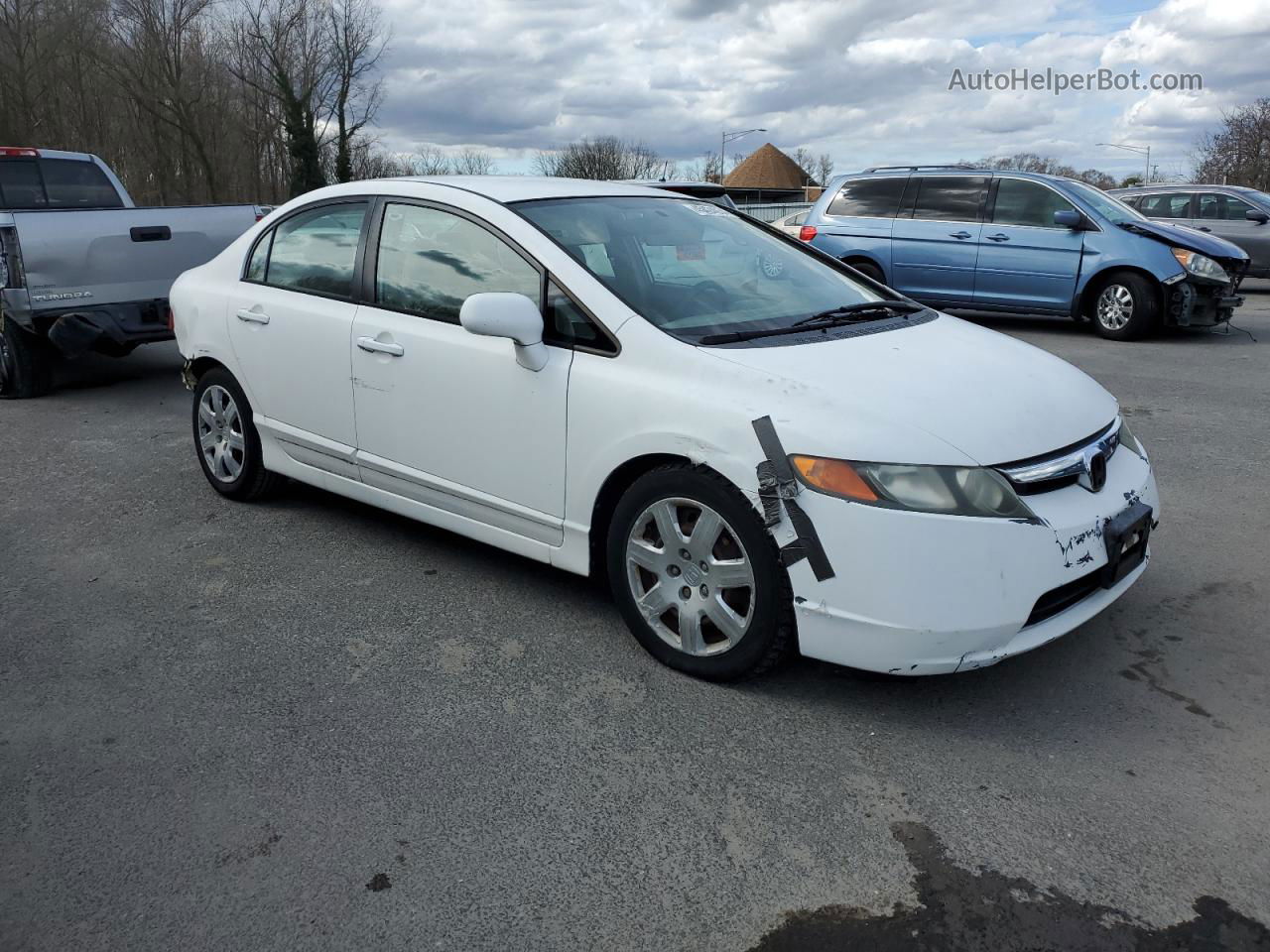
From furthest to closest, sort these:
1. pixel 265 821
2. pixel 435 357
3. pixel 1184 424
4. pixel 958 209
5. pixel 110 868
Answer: pixel 958 209
pixel 1184 424
pixel 435 357
pixel 265 821
pixel 110 868

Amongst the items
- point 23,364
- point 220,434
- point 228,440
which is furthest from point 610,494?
point 23,364

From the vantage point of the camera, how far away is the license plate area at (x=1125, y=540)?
3225mm

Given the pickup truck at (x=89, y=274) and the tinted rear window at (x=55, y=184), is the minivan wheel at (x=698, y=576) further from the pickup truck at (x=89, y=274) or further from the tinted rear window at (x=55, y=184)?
the tinted rear window at (x=55, y=184)

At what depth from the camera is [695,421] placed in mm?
3248

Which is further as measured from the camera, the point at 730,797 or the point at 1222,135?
the point at 1222,135

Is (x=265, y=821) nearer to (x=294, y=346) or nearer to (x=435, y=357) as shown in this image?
(x=435, y=357)

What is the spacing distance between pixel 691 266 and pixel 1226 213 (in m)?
14.6

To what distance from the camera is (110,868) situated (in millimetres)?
2553

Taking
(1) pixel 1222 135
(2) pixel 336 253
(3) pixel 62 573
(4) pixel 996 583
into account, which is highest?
(1) pixel 1222 135

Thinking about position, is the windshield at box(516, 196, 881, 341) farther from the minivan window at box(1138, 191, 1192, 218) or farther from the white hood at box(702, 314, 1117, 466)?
the minivan window at box(1138, 191, 1192, 218)

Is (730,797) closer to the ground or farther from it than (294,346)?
closer to the ground

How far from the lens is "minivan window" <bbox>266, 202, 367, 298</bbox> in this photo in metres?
4.51

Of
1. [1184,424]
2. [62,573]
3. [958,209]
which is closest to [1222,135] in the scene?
[958,209]

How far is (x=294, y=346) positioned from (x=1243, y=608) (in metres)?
4.04
